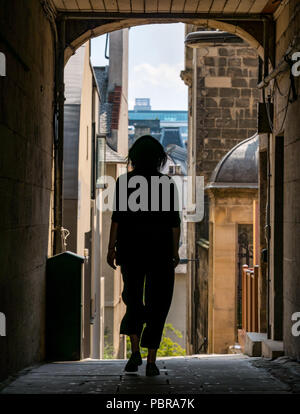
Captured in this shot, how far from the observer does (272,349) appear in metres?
7.22

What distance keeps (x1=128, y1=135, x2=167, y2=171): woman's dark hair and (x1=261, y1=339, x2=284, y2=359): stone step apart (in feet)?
9.67

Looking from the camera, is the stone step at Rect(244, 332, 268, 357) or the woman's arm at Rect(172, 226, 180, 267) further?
the stone step at Rect(244, 332, 268, 357)

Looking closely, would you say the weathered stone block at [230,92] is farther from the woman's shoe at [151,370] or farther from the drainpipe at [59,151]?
the woman's shoe at [151,370]

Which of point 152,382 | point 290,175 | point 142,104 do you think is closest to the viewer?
point 152,382

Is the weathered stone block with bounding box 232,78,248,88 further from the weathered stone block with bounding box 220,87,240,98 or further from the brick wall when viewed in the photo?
the weathered stone block with bounding box 220,87,240,98

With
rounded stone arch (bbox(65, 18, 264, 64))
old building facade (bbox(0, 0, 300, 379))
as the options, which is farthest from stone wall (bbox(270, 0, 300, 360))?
rounded stone arch (bbox(65, 18, 264, 64))

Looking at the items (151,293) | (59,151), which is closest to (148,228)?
(151,293)

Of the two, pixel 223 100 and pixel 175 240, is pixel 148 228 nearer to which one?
pixel 175 240

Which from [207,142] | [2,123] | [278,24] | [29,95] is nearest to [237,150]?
[207,142]

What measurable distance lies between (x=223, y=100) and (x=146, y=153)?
50.9 feet

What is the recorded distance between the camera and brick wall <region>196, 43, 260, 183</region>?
65.7 feet

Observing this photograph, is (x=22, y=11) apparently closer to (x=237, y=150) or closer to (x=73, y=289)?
(x=73, y=289)

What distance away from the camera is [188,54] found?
24.5m
